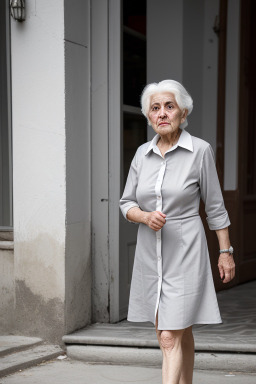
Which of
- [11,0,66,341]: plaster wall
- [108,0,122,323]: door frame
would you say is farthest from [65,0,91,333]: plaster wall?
[108,0,122,323]: door frame

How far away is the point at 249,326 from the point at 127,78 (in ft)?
8.06

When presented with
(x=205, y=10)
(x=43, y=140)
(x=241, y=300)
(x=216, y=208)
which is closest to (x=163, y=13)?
(x=205, y=10)

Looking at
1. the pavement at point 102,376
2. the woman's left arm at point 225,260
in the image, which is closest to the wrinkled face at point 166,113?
the woman's left arm at point 225,260

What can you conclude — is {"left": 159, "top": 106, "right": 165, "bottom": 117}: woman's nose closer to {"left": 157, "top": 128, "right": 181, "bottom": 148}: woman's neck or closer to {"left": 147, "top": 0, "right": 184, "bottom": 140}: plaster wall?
{"left": 157, "top": 128, "right": 181, "bottom": 148}: woman's neck

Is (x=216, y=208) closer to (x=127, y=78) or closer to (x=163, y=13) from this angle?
(x=127, y=78)

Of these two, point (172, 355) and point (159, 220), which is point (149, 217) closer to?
point (159, 220)

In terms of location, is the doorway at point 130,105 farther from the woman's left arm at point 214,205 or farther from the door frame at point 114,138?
the woman's left arm at point 214,205

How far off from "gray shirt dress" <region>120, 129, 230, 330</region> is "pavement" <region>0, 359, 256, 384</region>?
1179 millimetres

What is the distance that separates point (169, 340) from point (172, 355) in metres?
0.08

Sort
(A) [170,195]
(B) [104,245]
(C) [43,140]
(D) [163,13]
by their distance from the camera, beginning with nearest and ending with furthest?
(A) [170,195], (C) [43,140], (B) [104,245], (D) [163,13]

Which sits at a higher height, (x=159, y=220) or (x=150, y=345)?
(x=159, y=220)

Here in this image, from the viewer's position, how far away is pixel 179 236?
3834 millimetres

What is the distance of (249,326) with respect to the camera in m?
5.99

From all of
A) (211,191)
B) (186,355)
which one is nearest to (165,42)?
(211,191)
